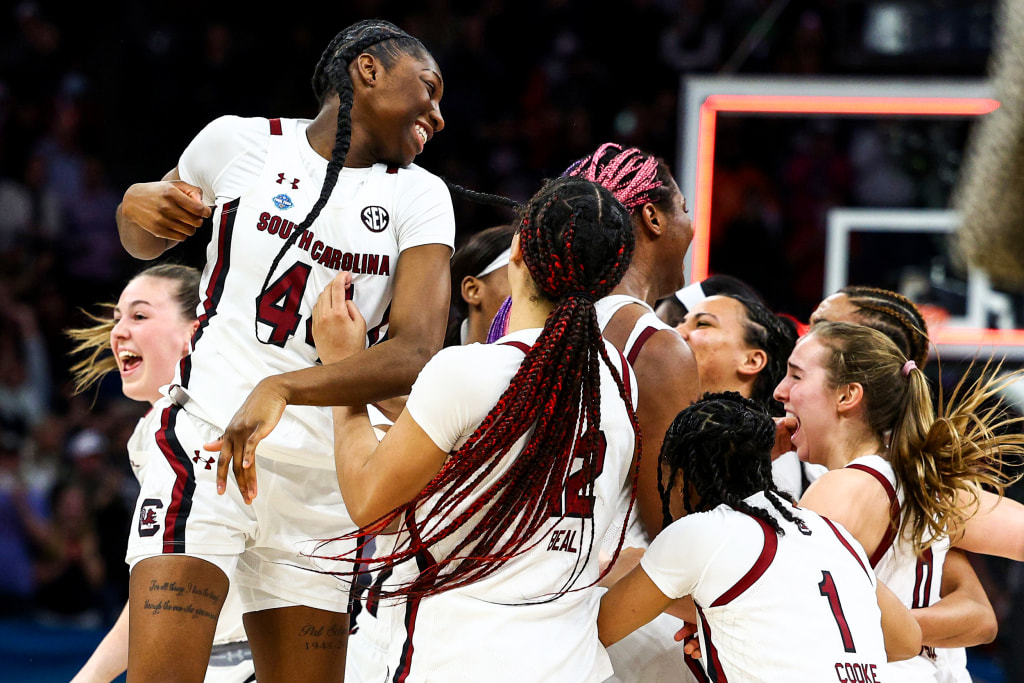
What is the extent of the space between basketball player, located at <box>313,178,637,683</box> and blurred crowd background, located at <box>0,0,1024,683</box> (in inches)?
177

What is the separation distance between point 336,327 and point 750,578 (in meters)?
Result: 1.03

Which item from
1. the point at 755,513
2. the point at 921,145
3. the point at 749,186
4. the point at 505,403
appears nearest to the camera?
the point at 505,403

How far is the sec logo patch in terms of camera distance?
8.79 feet

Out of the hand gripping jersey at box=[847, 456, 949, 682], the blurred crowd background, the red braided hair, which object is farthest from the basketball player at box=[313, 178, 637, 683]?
the blurred crowd background

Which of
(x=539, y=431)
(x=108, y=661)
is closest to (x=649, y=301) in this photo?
(x=539, y=431)

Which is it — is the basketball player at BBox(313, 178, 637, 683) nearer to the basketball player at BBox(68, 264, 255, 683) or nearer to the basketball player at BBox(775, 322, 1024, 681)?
the basketball player at BBox(775, 322, 1024, 681)

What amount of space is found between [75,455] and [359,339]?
5.53m

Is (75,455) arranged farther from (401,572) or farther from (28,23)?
(401,572)

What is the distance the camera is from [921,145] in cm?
702

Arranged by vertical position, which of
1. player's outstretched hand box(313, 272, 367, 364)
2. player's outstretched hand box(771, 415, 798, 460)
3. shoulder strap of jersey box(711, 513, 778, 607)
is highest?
player's outstretched hand box(313, 272, 367, 364)

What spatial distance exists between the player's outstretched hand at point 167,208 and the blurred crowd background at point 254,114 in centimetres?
456

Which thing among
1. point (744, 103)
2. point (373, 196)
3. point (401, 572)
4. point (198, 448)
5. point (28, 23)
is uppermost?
point (28, 23)

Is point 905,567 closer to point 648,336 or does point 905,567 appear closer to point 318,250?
point 648,336

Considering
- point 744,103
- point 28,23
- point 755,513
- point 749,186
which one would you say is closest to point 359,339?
point 755,513
